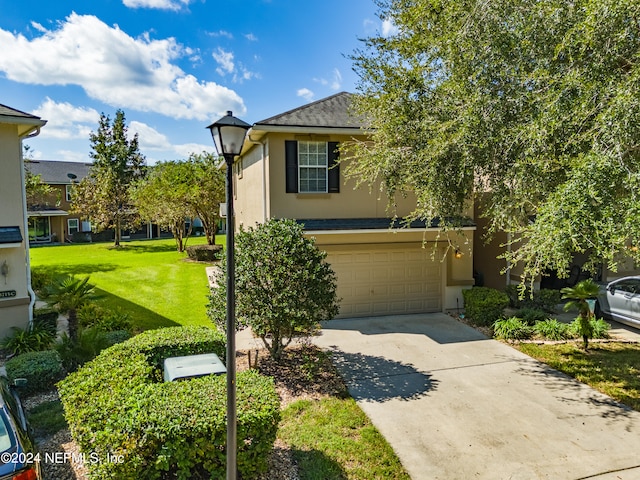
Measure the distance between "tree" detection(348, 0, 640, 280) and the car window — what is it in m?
7.02

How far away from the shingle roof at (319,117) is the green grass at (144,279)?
567 centimetres

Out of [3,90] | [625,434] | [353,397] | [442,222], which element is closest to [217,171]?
[3,90]

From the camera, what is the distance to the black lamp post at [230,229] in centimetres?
373

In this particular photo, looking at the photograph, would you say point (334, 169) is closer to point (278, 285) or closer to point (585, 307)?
point (278, 285)

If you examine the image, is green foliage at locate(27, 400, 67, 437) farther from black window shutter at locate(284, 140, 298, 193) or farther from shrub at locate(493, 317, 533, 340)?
shrub at locate(493, 317, 533, 340)

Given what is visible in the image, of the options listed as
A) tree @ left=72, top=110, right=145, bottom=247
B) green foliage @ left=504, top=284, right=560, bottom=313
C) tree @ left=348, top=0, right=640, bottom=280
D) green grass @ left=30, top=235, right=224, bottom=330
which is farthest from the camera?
tree @ left=72, top=110, right=145, bottom=247

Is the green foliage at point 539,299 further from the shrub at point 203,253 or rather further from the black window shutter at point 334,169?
the shrub at point 203,253

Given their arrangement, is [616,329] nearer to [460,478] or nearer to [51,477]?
[460,478]

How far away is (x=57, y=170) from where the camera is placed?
39.1 m

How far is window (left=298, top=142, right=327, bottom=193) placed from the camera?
11398 millimetres

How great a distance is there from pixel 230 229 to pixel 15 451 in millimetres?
2898

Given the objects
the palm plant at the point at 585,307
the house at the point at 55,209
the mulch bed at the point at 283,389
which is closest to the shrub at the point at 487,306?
the palm plant at the point at 585,307

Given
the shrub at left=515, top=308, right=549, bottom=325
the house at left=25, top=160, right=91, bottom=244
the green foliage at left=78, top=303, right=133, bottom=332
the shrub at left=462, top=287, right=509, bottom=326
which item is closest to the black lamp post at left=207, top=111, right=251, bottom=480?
the green foliage at left=78, top=303, right=133, bottom=332

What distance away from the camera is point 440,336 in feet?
34.7
